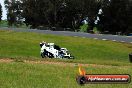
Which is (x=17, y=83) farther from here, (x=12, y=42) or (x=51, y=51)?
(x=12, y=42)

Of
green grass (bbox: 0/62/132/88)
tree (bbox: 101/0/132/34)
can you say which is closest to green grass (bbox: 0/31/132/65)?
green grass (bbox: 0/62/132/88)

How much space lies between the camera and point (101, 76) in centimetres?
625

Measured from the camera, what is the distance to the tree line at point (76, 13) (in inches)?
3863

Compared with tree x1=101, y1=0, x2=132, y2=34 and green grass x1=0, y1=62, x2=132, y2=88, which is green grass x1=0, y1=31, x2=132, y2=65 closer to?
green grass x1=0, y1=62, x2=132, y2=88

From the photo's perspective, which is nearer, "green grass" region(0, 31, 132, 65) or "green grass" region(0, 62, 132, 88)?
"green grass" region(0, 62, 132, 88)

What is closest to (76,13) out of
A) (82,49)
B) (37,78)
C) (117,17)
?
(117,17)

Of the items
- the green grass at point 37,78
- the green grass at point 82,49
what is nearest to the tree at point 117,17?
the green grass at point 82,49

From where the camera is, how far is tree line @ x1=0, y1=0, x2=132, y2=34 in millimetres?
98125

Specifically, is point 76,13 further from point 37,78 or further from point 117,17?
point 37,78

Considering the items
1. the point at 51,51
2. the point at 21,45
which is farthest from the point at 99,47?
the point at 51,51

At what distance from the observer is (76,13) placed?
110000 millimetres

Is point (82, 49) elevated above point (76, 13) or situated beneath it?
situated beneath

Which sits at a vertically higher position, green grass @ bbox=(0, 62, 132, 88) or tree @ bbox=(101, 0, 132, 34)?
green grass @ bbox=(0, 62, 132, 88)

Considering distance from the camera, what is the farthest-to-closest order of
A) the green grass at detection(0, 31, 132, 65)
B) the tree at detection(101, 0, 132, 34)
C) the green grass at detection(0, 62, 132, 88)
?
the tree at detection(101, 0, 132, 34), the green grass at detection(0, 31, 132, 65), the green grass at detection(0, 62, 132, 88)
